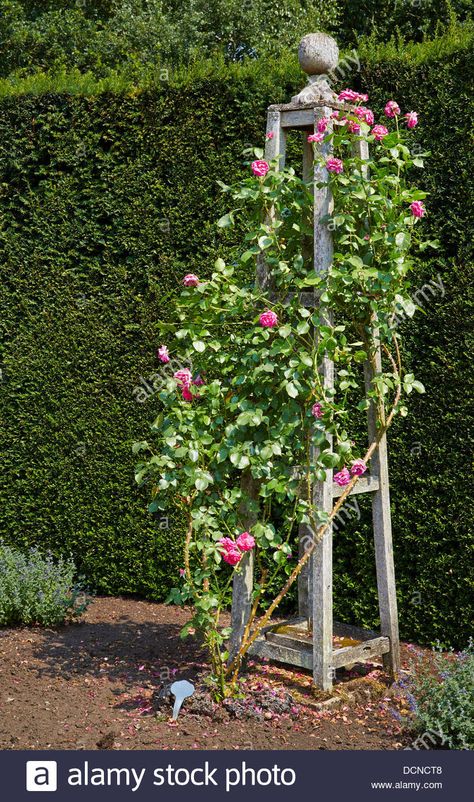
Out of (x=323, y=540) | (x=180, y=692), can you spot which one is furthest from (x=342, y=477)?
(x=180, y=692)

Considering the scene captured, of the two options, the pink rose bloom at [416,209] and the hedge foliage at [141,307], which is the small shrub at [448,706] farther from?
the pink rose bloom at [416,209]

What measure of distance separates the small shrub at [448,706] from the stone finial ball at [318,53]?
109 inches

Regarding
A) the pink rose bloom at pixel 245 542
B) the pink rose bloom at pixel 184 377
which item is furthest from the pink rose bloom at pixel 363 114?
the pink rose bloom at pixel 245 542

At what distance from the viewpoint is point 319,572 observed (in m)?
3.99

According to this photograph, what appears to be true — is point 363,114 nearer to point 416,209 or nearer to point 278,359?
point 416,209

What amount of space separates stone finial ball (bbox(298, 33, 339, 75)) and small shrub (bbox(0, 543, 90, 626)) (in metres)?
3.24

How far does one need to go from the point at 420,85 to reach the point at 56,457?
3.31m

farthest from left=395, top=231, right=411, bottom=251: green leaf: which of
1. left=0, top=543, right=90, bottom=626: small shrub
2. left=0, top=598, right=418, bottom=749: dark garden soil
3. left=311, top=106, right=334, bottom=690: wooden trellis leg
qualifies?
left=0, top=543, right=90, bottom=626: small shrub

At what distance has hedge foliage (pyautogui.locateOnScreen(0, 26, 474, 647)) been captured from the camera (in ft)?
15.5

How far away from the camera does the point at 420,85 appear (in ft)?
15.7

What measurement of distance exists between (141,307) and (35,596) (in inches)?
74.6

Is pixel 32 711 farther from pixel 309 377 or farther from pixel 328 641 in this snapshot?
pixel 309 377

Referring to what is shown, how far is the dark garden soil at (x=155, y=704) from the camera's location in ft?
12.0

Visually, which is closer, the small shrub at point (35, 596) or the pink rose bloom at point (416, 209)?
the pink rose bloom at point (416, 209)
